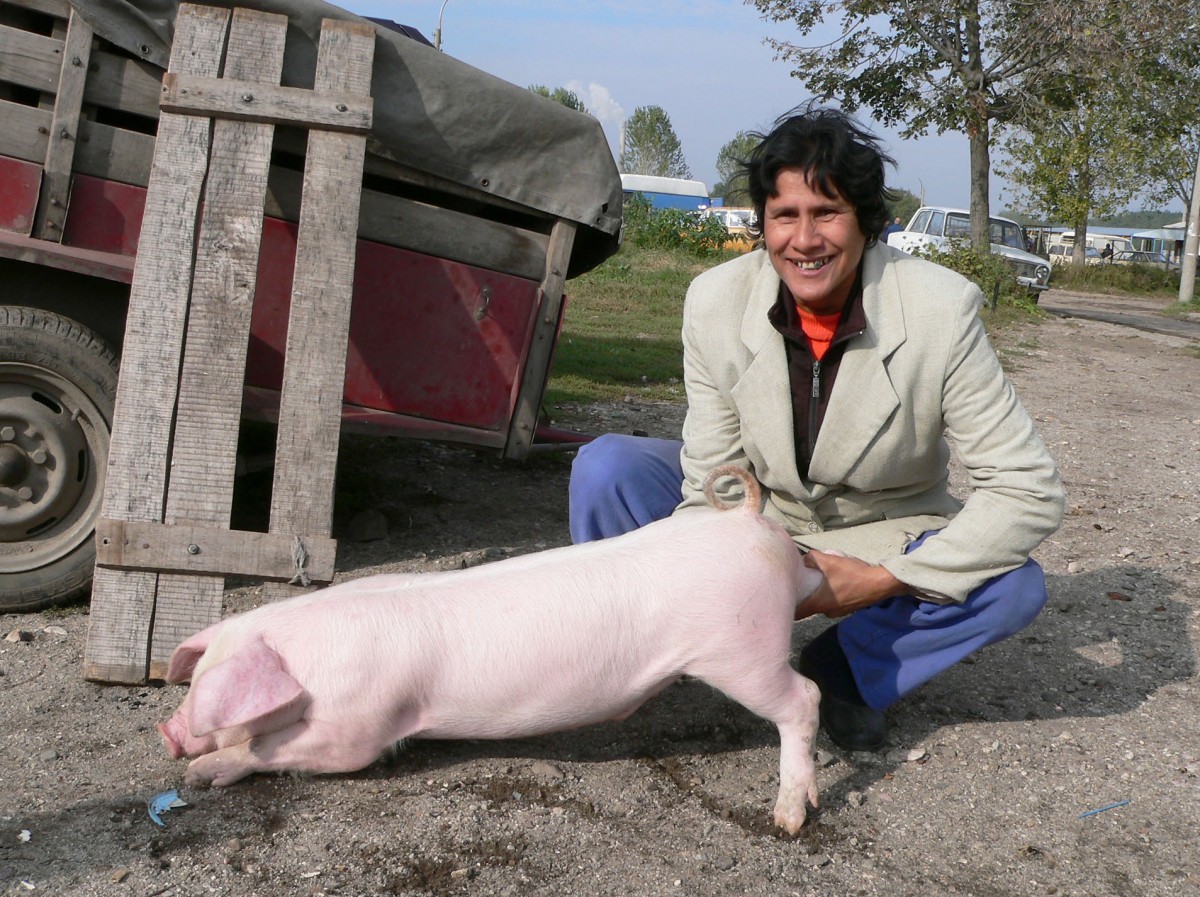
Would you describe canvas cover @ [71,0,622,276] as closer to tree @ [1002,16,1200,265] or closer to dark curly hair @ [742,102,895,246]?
dark curly hair @ [742,102,895,246]

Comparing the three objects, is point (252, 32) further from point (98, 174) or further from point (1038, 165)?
point (1038, 165)

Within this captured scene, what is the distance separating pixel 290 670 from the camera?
266cm

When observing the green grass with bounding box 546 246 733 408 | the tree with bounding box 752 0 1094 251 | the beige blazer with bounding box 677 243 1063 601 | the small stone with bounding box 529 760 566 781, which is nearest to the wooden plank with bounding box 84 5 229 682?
the small stone with bounding box 529 760 566 781

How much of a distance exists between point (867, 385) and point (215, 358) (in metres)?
1.89

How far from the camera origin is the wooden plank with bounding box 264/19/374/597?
135 inches

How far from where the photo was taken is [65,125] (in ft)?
11.9

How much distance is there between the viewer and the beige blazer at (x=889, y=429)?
117 inches

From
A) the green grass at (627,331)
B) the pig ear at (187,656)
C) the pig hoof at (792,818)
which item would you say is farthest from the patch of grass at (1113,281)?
the pig ear at (187,656)

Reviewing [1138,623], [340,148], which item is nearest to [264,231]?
[340,148]

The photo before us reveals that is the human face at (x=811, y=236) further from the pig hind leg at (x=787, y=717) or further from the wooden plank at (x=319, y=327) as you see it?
the wooden plank at (x=319, y=327)

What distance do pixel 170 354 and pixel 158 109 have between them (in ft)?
3.05

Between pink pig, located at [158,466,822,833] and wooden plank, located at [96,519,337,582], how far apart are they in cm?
53

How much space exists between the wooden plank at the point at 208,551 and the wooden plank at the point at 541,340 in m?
1.16

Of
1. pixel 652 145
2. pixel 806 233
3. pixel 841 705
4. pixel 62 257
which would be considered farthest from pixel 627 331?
pixel 652 145
